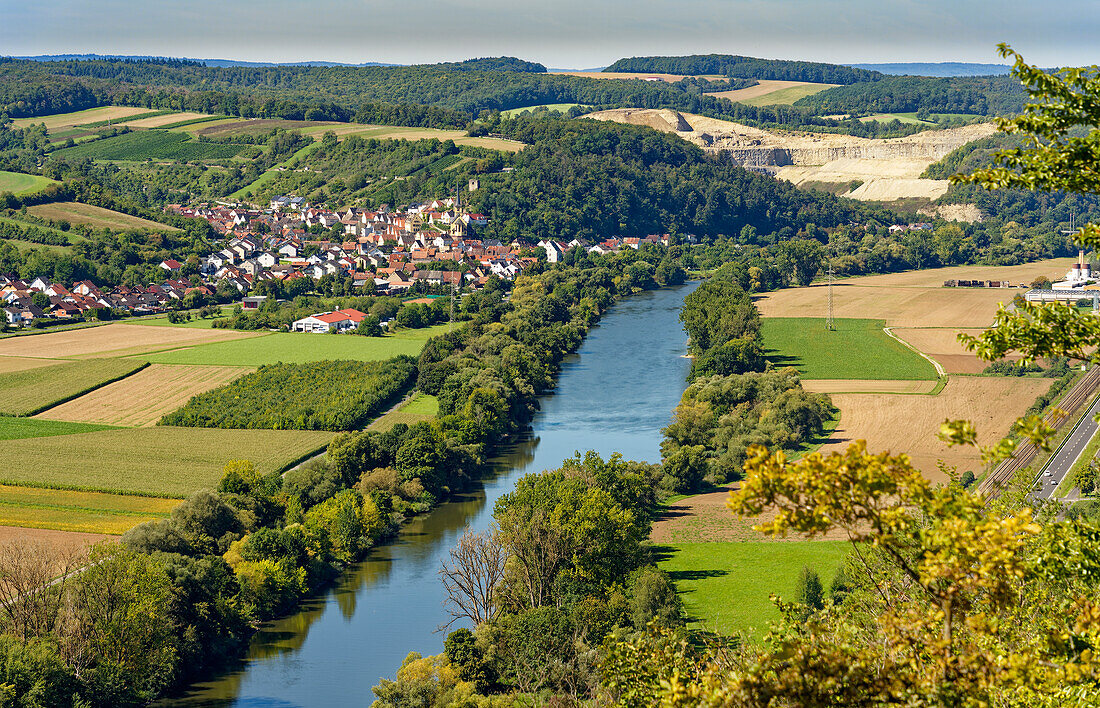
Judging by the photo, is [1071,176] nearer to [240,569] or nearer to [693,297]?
[240,569]

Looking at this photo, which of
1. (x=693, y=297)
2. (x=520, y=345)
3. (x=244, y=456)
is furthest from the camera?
(x=693, y=297)

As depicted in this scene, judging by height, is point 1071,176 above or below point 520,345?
above

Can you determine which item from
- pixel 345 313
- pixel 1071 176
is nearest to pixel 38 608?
pixel 1071 176

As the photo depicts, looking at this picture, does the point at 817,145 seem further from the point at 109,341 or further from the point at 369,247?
the point at 109,341

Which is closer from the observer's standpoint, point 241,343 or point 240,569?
point 240,569

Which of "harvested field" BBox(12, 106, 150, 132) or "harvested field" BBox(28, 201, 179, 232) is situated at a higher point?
"harvested field" BBox(12, 106, 150, 132)

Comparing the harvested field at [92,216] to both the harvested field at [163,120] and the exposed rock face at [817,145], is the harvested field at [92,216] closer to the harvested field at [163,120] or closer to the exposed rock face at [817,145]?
the harvested field at [163,120]

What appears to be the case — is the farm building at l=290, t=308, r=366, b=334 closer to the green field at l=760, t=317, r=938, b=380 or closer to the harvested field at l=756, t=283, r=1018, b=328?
the green field at l=760, t=317, r=938, b=380

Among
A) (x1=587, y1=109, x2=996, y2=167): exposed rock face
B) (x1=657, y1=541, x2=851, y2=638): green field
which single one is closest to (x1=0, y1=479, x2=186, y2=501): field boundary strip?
A: (x1=657, y1=541, x2=851, y2=638): green field
